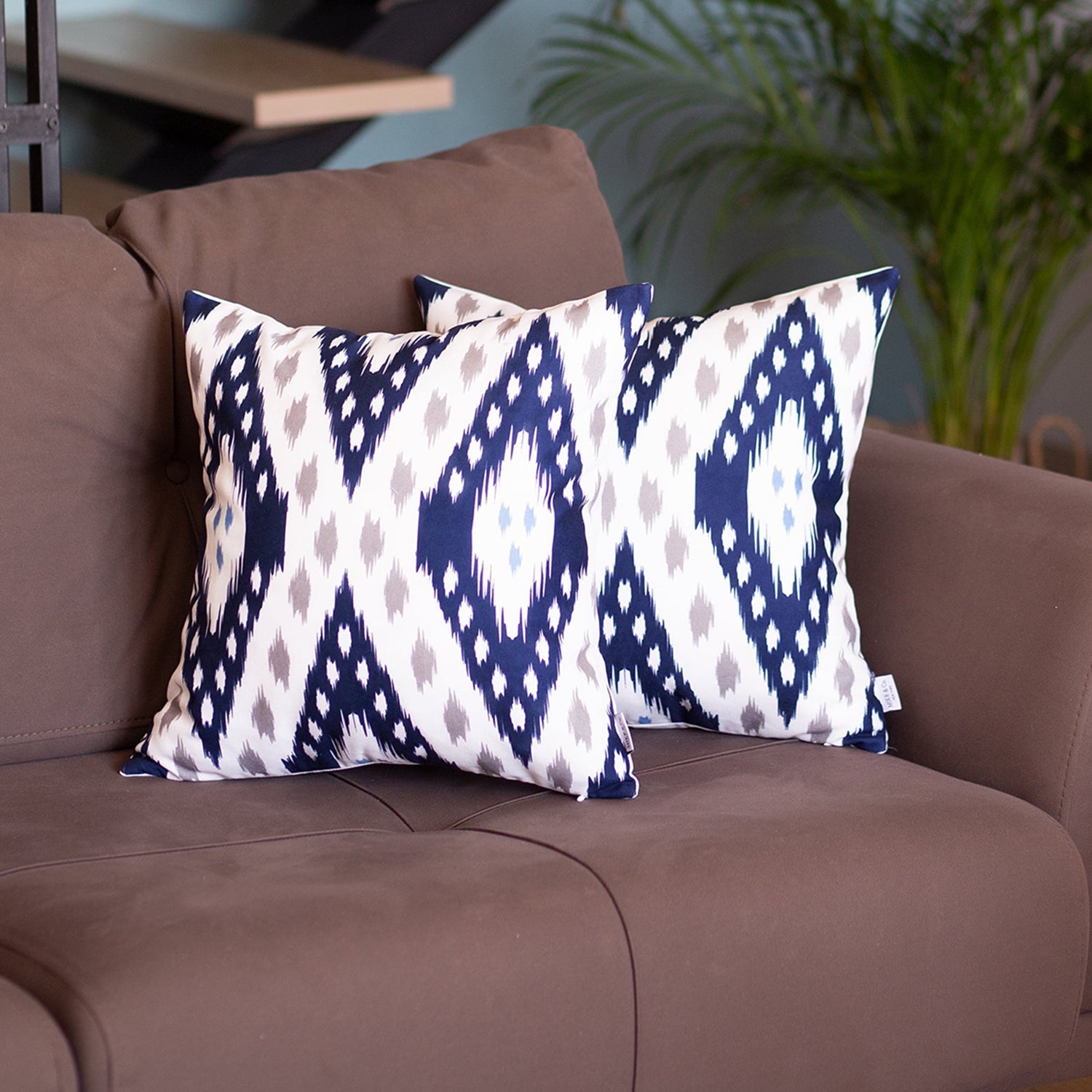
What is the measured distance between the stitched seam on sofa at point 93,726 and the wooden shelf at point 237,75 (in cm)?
120

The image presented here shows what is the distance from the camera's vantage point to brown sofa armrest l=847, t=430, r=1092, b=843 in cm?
117

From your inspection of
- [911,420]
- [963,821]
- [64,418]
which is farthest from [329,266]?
[911,420]

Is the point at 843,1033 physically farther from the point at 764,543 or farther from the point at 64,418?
the point at 64,418

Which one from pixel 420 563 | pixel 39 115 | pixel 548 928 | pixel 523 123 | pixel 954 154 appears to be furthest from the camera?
pixel 523 123

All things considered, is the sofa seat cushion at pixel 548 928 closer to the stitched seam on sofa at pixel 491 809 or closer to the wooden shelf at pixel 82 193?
the stitched seam on sofa at pixel 491 809

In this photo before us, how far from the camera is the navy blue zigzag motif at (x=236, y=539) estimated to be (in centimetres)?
113

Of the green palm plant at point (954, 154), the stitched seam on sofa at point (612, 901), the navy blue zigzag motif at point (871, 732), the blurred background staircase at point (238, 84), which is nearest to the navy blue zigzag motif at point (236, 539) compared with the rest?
the stitched seam on sofa at point (612, 901)

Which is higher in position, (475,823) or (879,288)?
(879,288)

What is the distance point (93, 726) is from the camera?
4.17 feet

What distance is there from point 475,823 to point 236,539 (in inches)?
10.9

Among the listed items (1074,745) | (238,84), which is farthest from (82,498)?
(238,84)

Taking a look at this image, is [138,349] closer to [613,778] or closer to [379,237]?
[379,237]

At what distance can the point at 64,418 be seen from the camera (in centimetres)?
125

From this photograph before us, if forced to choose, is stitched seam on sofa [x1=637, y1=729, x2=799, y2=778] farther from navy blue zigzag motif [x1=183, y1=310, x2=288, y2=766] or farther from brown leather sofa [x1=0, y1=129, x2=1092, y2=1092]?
navy blue zigzag motif [x1=183, y1=310, x2=288, y2=766]
